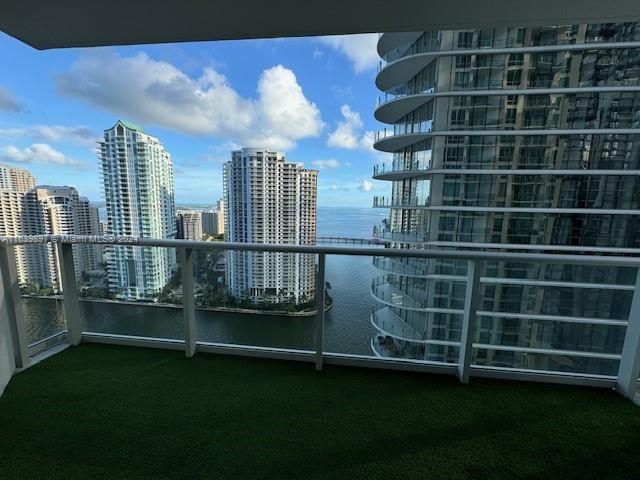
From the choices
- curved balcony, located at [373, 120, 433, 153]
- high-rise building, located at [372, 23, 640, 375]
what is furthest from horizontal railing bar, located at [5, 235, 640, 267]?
curved balcony, located at [373, 120, 433, 153]

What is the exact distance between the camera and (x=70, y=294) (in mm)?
2270

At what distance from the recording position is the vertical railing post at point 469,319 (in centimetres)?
184

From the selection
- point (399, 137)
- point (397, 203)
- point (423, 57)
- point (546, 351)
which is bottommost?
point (546, 351)

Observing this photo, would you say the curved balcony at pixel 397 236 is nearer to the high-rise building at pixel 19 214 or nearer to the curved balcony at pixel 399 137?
the curved balcony at pixel 399 137

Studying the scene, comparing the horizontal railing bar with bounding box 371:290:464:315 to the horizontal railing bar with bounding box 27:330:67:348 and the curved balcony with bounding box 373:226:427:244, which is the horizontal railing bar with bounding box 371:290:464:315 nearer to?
the horizontal railing bar with bounding box 27:330:67:348

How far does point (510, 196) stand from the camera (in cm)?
936

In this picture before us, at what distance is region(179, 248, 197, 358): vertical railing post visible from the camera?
7.02ft

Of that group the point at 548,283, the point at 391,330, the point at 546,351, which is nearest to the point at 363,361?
the point at 391,330

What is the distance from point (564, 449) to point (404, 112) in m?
12.6

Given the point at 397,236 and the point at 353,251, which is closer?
the point at 353,251

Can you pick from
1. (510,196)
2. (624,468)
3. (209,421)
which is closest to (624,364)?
(624,468)

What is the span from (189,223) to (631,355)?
3.88 m

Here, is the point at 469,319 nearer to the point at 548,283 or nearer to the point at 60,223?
the point at 548,283

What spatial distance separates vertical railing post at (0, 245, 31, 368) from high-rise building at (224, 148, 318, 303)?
1471 mm
